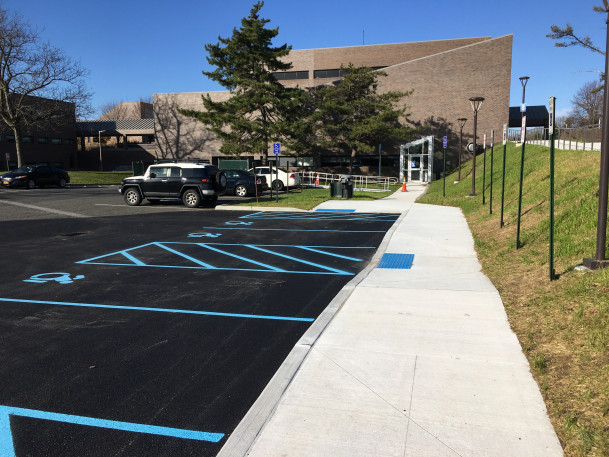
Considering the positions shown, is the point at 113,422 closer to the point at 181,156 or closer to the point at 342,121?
the point at 342,121

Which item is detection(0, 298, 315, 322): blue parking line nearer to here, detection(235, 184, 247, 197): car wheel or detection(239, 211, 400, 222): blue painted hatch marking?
detection(239, 211, 400, 222): blue painted hatch marking

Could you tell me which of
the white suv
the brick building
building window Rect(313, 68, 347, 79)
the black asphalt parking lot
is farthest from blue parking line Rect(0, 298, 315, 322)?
building window Rect(313, 68, 347, 79)

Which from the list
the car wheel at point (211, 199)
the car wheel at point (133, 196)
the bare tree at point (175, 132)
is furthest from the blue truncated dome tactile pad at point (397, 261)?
the bare tree at point (175, 132)

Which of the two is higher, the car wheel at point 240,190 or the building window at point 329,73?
the building window at point 329,73

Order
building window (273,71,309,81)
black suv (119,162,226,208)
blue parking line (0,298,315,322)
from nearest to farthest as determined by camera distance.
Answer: blue parking line (0,298,315,322)
black suv (119,162,226,208)
building window (273,71,309,81)

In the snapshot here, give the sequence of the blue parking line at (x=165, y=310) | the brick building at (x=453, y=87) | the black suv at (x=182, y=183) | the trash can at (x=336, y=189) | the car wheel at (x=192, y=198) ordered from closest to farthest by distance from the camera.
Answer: the blue parking line at (x=165, y=310)
the black suv at (x=182, y=183)
the car wheel at (x=192, y=198)
the trash can at (x=336, y=189)
the brick building at (x=453, y=87)

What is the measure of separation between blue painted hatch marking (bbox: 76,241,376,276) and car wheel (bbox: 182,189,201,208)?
8396 mm

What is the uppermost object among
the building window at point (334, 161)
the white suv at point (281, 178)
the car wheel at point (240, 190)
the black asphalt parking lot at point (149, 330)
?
the building window at point (334, 161)

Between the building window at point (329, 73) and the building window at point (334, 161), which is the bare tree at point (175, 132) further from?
the building window at point (329, 73)

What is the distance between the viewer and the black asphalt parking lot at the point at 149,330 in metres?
3.21

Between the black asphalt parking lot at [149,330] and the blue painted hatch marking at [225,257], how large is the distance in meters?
0.02

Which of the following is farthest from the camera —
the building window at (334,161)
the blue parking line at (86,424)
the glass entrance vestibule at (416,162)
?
the building window at (334,161)

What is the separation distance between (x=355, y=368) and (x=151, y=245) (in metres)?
7.83

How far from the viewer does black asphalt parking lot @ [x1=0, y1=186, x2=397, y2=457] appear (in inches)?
126
